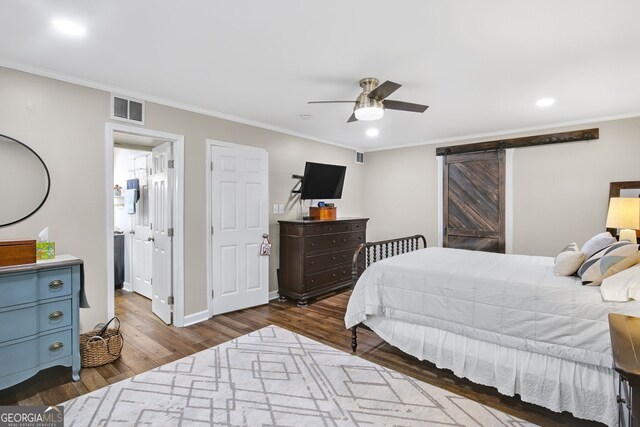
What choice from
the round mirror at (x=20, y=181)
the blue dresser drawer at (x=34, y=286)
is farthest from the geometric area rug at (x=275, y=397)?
the round mirror at (x=20, y=181)

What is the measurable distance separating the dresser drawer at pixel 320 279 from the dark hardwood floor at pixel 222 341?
0.22 meters

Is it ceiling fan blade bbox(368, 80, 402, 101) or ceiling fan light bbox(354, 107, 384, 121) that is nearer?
ceiling fan blade bbox(368, 80, 402, 101)

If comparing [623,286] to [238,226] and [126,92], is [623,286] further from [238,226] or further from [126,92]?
[126,92]

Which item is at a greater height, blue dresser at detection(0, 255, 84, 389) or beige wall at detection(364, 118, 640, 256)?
beige wall at detection(364, 118, 640, 256)

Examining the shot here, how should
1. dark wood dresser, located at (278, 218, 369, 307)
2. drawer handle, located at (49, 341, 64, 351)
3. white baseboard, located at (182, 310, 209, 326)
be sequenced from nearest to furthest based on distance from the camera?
drawer handle, located at (49, 341, 64, 351) < white baseboard, located at (182, 310, 209, 326) < dark wood dresser, located at (278, 218, 369, 307)

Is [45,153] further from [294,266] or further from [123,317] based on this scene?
[294,266]

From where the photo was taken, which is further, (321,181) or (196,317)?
(321,181)

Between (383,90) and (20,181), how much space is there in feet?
9.71

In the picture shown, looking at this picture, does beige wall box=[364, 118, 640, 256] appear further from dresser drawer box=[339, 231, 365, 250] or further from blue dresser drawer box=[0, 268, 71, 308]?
blue dresser drawer box=[0, 268, 71, 308]

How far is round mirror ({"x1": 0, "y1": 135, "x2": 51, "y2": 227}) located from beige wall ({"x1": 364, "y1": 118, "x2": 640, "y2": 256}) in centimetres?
485

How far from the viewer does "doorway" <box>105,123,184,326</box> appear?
310 centimetres

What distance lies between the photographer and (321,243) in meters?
4.57

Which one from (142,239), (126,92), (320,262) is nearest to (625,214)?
(320,262)

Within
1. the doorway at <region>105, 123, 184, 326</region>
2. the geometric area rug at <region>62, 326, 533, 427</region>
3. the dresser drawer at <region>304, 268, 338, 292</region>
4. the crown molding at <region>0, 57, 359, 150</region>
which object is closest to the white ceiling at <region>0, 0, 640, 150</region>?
the crown molding at <region>0, 57, 359, 150</region>
